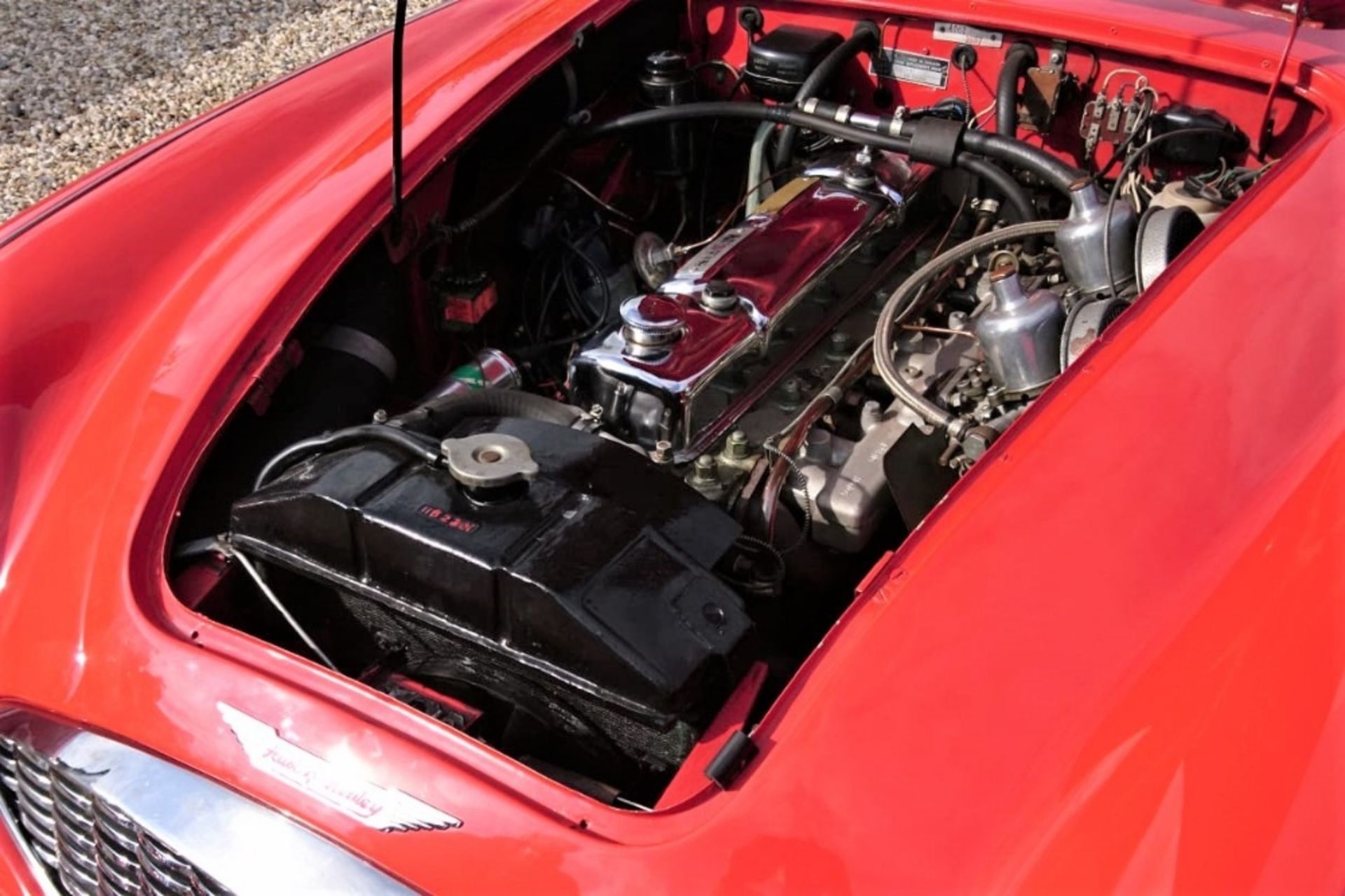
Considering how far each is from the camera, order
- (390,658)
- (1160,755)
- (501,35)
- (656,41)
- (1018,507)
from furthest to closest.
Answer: (656,41) → (501,35) → (390,658) → (1018,507) → (1160,755)

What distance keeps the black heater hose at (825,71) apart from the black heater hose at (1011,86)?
28 centimetres

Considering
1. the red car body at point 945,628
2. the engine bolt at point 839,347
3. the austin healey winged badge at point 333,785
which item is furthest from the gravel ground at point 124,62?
the austin healey winged badge at point 333,785

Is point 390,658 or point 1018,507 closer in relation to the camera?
point 1018,507

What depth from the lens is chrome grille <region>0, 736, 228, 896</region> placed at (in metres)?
1.24

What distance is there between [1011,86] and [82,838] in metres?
1.77

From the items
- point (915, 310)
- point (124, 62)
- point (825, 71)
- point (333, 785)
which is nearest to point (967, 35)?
point (825, 71)

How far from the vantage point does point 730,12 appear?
2.37 m

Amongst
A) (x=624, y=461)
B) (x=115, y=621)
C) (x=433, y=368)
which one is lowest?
(x=433, y=368)

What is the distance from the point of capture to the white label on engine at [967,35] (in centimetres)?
215

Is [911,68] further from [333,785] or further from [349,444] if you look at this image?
[333,785]

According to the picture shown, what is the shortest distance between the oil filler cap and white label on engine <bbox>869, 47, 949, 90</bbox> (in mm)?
1307

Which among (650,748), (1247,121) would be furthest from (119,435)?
(1247,121)

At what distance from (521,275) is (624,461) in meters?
0.88

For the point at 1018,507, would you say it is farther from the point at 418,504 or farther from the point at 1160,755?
the point at 418,504
